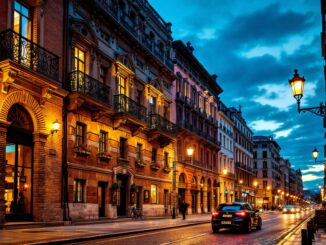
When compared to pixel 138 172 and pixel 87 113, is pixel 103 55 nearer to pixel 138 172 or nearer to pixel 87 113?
pixel 87 113

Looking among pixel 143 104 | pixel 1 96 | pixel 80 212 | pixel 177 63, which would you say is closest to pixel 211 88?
pixel 177 63

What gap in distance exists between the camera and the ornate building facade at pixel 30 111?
19.6 metres

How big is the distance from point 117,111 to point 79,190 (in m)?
6.21

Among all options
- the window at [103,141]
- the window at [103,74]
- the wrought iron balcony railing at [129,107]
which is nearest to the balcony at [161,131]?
the wrought iron balcony railing at [129,107]

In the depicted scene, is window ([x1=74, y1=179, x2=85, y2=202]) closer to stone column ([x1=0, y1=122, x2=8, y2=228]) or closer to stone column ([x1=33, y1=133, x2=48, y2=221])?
stone column ([x1=33, y1=133, x2=48, y2=221])

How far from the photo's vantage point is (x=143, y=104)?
35219 mm

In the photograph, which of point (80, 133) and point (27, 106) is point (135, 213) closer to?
point (80, 133)

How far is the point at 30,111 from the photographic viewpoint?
70.9 feet

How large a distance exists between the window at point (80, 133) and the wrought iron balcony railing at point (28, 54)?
4.10m

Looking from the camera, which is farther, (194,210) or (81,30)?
(194,210)

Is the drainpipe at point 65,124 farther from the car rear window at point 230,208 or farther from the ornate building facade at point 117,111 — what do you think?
the car rear window at point 230,208

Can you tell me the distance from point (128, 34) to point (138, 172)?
10.1 meters

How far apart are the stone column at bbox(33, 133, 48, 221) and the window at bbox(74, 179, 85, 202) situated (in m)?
3.54

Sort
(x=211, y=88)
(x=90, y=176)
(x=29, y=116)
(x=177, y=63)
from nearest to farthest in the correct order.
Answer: (x=29, y=116), (x=90, y=176), (x=177, y=63), (x=211, y=88)
